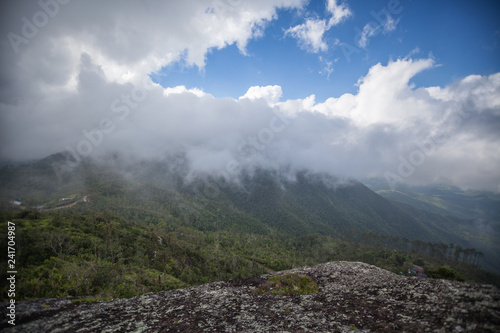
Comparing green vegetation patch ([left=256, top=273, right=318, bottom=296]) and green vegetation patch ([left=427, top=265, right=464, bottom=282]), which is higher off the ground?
green vegetation patch ([left=256, top=273, right=318, bottom=296])

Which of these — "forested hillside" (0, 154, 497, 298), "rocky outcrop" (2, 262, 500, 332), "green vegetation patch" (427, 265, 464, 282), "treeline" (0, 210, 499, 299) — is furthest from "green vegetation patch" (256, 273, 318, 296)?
"green vegetation patch" (427, 265, 464, 282)

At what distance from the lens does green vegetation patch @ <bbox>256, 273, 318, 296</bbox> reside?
14.5m

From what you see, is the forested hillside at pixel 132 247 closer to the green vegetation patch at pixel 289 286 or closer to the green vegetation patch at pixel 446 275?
the green vegetation patch at pixel 289 286

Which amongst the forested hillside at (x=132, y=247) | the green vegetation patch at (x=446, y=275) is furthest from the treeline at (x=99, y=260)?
the green vegetation patch at (x=446, y=275)

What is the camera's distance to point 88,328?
9.77 metres

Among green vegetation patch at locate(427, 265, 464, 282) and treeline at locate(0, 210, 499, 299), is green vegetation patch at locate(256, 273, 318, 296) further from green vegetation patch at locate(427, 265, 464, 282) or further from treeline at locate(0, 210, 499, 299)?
green vegetation patch at locate(427, 265, 464, 282)

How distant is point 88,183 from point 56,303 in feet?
764

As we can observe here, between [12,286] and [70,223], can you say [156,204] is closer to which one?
[70,223]

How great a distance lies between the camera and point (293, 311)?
427 inches

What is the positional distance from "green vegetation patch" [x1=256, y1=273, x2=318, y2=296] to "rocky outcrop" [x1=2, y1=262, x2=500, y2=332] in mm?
1138

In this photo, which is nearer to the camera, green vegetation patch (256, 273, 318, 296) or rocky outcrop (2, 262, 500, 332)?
rocky outcrop (2, 262, 500, 332)

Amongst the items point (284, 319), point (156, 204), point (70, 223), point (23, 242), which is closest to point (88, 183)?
point (156, 204)

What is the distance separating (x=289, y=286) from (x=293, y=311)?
16.7 feet

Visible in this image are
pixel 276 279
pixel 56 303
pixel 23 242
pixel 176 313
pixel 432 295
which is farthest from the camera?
pixel 23 242
